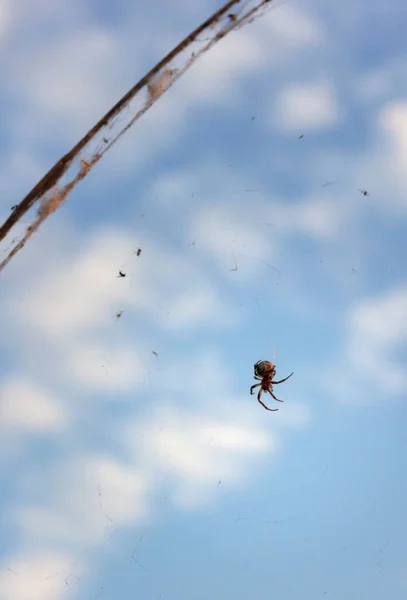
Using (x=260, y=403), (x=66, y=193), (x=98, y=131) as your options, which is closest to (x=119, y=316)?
(x=66, y=193)

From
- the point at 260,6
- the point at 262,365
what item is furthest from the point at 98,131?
the point at 262,365

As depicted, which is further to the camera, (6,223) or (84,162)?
(84,162)

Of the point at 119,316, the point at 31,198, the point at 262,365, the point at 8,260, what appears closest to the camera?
the point at 31,198

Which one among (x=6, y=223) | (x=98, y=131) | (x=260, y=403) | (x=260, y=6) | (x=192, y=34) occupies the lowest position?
(x=6, y=223)

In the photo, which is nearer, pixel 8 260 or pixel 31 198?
pixel 31 198

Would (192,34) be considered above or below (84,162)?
above

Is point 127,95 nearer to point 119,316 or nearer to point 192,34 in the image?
point 192,34

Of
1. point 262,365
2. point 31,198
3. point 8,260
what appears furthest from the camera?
point 262,365

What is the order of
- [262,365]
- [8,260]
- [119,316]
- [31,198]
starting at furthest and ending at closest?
1. [262,365]
2. [119,316]
3. [8,260]
4. [31,198]

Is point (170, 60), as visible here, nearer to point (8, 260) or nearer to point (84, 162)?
point (84, 162)
